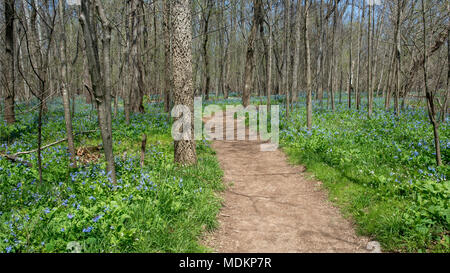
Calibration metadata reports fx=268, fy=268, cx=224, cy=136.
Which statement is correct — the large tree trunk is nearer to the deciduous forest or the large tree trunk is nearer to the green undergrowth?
the deciduous forest

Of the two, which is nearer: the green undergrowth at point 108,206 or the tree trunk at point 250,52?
the green undergrowth at point 108,206

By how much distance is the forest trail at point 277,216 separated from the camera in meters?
3.62

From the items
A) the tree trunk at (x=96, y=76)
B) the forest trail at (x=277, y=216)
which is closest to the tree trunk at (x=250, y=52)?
the forest trail at (x=277, y=216)

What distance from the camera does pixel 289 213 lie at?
459cm

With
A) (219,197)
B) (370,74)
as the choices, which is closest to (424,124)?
(370,74)

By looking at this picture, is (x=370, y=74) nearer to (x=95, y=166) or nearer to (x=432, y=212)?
(x=432, y=212)

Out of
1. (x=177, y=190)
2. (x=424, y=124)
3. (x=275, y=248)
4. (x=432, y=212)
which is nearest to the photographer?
(x=432, y=212)

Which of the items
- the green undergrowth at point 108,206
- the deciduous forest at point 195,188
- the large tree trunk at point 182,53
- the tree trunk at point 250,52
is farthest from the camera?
the tree trunk at point 250,52

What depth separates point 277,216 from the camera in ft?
14.7

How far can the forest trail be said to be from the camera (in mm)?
3625

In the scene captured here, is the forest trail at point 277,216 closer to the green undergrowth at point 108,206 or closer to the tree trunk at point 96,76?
the green undergrowth at point 108,206

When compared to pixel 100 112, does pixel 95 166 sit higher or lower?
lower

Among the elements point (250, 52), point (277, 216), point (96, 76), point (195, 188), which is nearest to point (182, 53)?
point (96, 76)
